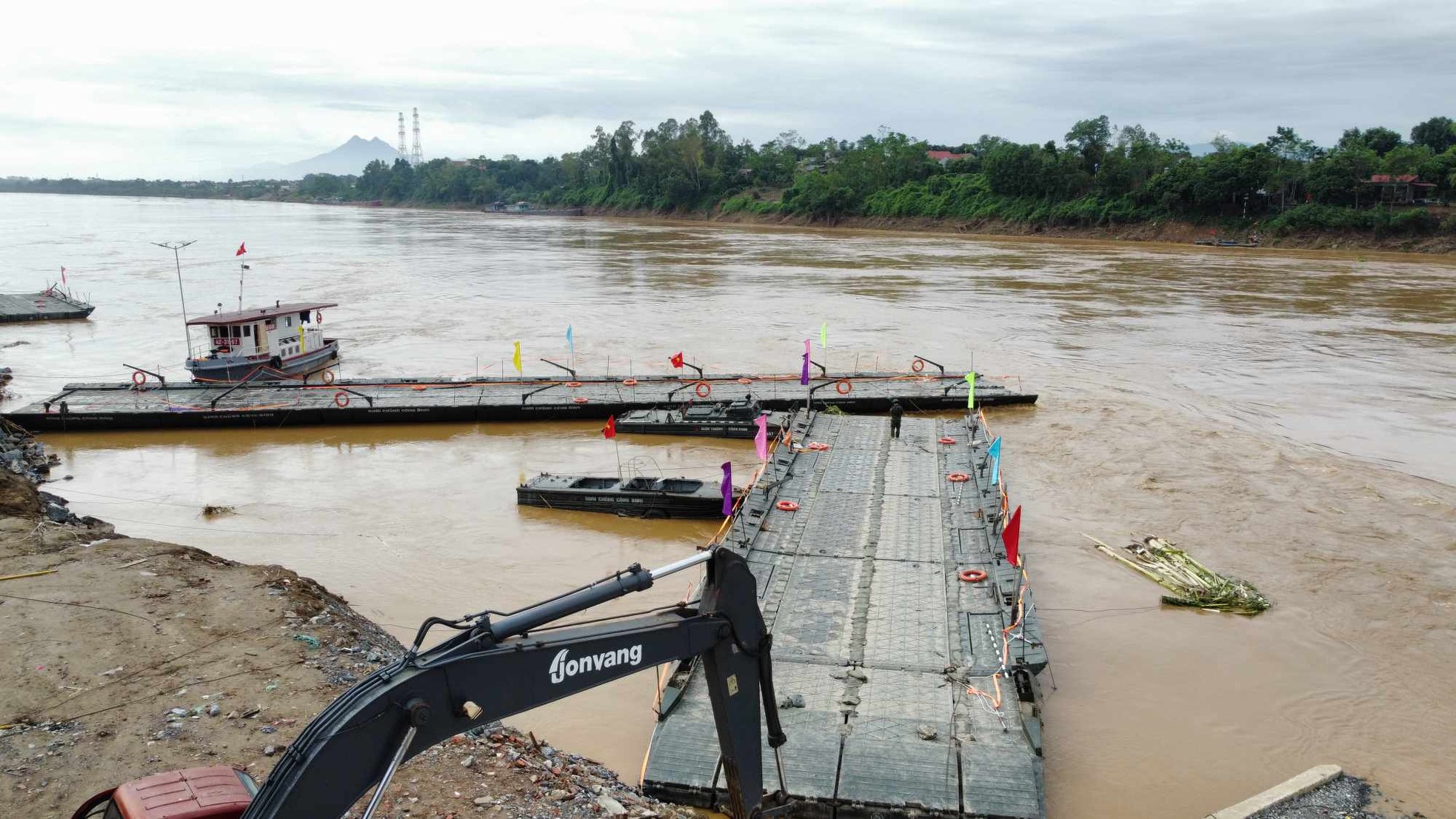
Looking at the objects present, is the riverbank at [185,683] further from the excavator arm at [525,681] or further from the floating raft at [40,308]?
the floating raft at [40,308]

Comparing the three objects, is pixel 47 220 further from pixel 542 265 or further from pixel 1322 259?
pixel 1322 259

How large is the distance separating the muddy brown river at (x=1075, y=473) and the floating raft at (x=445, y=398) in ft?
2.34

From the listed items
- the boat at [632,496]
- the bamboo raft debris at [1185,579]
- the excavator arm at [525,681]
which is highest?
the excavator arm at [525,681]

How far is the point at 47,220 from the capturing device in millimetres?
154625

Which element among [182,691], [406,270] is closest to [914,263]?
[406,270]

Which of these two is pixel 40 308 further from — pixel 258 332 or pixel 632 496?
pixel 632 496

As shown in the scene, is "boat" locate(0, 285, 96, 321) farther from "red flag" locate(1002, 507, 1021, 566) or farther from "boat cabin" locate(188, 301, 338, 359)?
"red flag" locate(1002, 507, 1021, 566)

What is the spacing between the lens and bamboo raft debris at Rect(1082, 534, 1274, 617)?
17.1 m

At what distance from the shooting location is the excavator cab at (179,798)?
718 centimetres

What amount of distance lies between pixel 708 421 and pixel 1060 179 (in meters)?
86.1

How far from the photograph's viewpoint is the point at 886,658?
13.1 m

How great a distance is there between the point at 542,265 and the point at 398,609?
2410 inches

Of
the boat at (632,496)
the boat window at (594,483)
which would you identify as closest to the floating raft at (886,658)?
the boat at (632,496)

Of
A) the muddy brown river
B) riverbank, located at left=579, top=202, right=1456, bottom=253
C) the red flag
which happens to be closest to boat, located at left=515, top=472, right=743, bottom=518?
the muddy brown river
